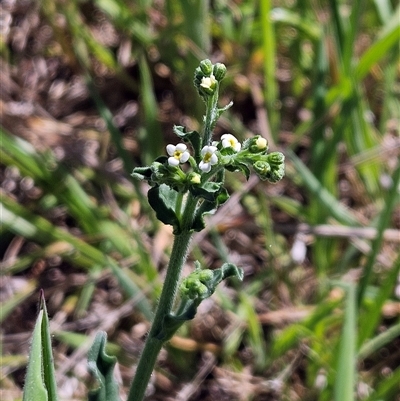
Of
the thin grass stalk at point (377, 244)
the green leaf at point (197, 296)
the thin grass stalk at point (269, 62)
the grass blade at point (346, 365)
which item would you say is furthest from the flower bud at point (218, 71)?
the thin grass stalk at point (269, 62)

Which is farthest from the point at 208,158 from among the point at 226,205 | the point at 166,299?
the point at 226,205

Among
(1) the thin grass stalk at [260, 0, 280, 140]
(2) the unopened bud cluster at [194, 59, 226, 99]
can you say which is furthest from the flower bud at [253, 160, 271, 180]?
(1) the thin grass stalk at [260, 0, 280, 140]

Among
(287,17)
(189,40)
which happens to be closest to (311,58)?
(287,17)

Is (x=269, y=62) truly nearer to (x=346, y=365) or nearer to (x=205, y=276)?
(x=346, y=365)

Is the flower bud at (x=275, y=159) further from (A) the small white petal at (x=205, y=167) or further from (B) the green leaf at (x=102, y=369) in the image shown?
(B) the green leaf at (x=102, y=369)

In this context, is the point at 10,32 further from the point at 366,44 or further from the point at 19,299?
the point at 366,44

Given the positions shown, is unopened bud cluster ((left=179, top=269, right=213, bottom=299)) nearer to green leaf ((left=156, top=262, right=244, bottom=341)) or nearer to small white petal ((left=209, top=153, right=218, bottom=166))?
green leaf ((left=156, top=262, right=244, bottom=341))
